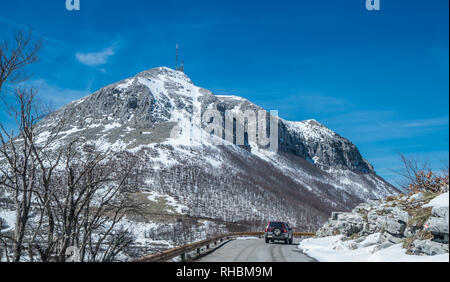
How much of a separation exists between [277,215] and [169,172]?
51708 millimetres

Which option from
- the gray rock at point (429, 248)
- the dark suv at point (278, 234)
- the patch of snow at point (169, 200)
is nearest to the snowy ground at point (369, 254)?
the gray rock at point (429, 248)

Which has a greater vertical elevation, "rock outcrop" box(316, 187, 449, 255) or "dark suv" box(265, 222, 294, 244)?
"rock outcrop" box(316, 187, 449, 255)

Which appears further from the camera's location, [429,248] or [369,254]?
[369,254]

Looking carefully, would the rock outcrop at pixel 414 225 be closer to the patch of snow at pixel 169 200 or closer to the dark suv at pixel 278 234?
the dark suv at pixel 278 234

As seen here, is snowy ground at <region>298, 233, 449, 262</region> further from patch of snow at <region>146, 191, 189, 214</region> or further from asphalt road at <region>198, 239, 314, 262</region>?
patch of snow at <region>146, 191, 189, 214</region>

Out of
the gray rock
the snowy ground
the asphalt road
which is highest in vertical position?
the gray rock

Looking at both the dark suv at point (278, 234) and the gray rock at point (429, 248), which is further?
the dark suv at point (278, 234)

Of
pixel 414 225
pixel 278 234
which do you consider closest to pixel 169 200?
pixel 278 234

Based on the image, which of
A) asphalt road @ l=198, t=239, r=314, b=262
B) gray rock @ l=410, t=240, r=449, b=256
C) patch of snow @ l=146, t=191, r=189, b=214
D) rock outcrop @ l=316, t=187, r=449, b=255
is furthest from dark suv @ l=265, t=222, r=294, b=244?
patch of snow @ l=146, t=191, r=189, b=214

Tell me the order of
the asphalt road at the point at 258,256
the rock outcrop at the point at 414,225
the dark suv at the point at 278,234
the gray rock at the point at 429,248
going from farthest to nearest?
the dark suv at the point at 278,234
the asphalt road at the point at 258,256
the rock outcrop at the point at 414,225
the gray rock at the point at 429,248

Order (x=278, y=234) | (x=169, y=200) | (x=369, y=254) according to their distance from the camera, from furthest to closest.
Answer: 1. (x=169, y=200)
2. (x=278, y=234)
3. (x=369, y=254)

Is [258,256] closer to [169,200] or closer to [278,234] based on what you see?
[278,234]

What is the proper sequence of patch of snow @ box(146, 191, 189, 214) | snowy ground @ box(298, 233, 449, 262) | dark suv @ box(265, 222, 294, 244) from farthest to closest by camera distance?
patch of snow @ box(146, 191, 189, 214) < dark suv @ box(265, 222, 294, 244) < snowy ground @ box(298, 233, 449, 262)

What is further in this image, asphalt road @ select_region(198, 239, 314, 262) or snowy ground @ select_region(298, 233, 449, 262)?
asphalt road @ select_region(198, 239, 314, 262)
